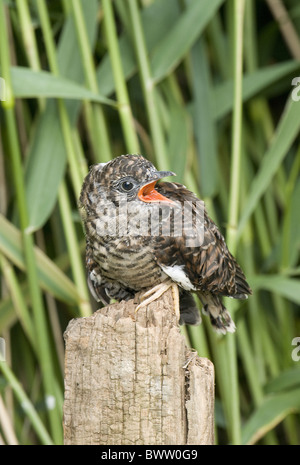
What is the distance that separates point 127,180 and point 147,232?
4.5 inches

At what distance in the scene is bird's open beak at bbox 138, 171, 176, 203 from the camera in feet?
4.28

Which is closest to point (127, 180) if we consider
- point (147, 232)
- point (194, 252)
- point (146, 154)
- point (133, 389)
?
point (147, 232)

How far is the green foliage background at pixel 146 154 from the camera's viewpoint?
5.38 feet

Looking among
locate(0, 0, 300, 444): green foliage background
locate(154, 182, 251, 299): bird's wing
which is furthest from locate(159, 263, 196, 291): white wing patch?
locate(0, 0, 300, 444): green foliage background

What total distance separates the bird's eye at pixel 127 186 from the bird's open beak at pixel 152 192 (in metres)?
0.02

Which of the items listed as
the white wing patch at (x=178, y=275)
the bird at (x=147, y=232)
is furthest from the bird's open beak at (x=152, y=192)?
the white wing patch at (x=178, y=275)

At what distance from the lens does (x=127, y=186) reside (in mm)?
1312

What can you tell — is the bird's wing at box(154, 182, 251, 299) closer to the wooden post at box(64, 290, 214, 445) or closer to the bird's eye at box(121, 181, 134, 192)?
the bird's eye at box(121, 181, 134, 192)

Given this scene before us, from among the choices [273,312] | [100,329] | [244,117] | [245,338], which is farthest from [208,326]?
[100,329]

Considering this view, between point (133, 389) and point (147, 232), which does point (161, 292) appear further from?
point (133, 389)

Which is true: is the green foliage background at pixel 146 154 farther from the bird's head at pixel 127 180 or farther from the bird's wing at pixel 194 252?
the bird's head at pixel 127 180
